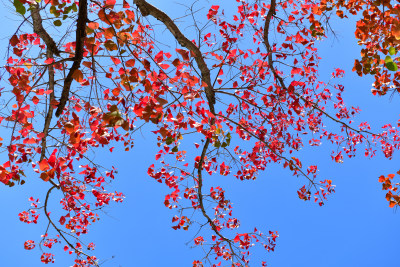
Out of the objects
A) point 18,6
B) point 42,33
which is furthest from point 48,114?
point 18,6

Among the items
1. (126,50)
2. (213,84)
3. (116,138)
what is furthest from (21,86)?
(213,84)

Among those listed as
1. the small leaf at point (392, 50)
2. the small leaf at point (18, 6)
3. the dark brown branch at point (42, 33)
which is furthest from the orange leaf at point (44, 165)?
the small leaf at point (392, 50)

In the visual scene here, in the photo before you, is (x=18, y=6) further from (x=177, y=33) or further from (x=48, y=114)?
(x=177, y=33)

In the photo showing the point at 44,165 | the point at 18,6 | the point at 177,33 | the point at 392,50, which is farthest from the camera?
the point at 177,33

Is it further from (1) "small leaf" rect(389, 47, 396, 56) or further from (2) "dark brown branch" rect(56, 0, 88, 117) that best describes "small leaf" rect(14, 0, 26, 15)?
(1) "small leaf" rect(389, 47, 396, 56)

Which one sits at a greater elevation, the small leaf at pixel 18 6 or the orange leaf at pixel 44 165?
the small leaf at pixel 18 6

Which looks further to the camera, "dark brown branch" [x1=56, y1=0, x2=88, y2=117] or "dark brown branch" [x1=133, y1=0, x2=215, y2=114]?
"dark brown branch" [x1=133, y1=0, x2=215, y2=114]

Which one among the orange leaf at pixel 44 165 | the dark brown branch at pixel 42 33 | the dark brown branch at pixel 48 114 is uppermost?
the dark brown branch at pixel 42 33

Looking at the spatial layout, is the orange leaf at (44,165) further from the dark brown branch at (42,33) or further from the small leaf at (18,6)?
the dark brown branch at (42,33)

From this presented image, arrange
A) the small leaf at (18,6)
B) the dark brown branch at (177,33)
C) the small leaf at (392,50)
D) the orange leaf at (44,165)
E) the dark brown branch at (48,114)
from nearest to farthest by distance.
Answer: the small leaf at (18,6), the orange leaf at (44,165), the small leaf at (392,50), the dark brown branch at (48,114), the dark brown branch at (177,33)

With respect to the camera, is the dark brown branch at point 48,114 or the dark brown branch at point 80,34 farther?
the dark brown branch at point 48,114

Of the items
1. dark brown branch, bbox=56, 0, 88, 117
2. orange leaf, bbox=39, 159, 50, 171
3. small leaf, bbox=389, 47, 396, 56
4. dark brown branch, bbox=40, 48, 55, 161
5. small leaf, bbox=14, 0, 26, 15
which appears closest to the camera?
small leaf, bbox=14, 0, 26, 15

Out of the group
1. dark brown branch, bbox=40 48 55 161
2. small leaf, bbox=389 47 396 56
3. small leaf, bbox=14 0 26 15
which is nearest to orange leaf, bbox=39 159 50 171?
small leaf, bbox=14 0 26 15

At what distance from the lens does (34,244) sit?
584 centimetres
